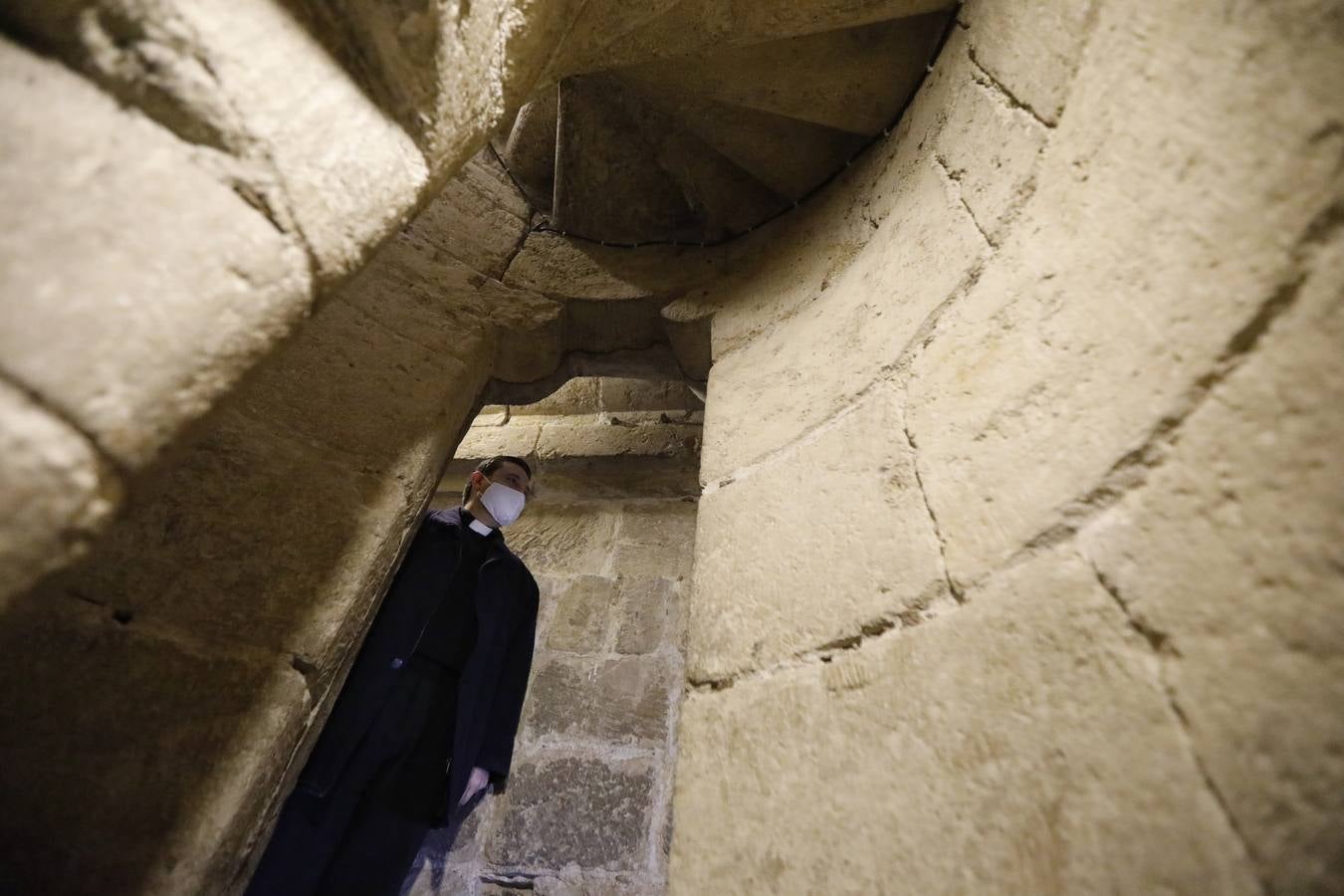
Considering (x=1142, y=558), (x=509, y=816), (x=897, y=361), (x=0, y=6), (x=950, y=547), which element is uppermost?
(x=897, y=361)

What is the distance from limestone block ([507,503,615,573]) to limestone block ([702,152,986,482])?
5.41 feet

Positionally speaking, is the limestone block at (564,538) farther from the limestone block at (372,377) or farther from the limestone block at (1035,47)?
the limestone block at (1035,47)

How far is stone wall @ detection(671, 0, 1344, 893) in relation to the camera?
1.43 ft

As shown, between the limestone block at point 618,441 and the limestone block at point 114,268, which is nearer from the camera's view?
the limestone block at point 114,268

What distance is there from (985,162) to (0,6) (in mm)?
1223

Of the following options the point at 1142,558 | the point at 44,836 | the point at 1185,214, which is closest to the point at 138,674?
the point at 44,836

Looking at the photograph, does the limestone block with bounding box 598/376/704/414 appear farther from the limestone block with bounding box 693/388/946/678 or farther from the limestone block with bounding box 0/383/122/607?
the limestone block with bounding box 0/383/122/607

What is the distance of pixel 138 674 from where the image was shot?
1.01 m

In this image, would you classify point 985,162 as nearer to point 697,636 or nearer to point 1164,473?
point 1164,473

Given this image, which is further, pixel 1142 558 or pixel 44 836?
pixel 44 836

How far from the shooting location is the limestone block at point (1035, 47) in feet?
2.61

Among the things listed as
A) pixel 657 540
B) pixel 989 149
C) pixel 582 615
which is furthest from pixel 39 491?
pixel 657 540

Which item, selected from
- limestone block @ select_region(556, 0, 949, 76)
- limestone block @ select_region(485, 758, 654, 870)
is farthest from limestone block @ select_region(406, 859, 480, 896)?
limestone block @ select_region(556, 0, 949, 76)

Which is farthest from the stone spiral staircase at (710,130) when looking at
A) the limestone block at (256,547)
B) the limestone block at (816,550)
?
the limestone block at (256,547)
